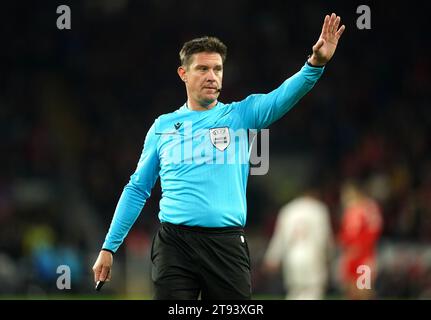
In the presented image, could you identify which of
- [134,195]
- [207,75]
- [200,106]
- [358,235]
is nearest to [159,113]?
[358,235]

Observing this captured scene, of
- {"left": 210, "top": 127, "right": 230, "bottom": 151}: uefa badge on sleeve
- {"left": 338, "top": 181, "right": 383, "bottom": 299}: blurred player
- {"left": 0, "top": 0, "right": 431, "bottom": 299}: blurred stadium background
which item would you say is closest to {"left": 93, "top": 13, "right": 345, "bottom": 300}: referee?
{"left": 210, "top": 127, "right": 230, "bottom": 151}: uefa badge on sleeve

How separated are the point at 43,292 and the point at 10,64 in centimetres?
717

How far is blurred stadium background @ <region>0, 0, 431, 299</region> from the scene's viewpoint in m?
16.3

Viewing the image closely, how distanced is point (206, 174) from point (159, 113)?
14.3 metres

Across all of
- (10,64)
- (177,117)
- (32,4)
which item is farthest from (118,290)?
(177,117)

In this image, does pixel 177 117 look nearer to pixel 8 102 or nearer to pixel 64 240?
pixel 64 240

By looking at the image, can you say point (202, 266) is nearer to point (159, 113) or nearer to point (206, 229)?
point (206, 229)

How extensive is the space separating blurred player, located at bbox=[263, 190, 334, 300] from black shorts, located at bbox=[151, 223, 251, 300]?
7.52 meters

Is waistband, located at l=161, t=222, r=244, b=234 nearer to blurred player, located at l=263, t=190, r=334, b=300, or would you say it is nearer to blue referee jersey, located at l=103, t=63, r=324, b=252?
blue referee jersey, located at l=103, t=63, r=324, b=252

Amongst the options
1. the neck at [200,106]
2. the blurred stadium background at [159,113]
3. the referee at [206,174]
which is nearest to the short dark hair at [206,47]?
the referee at [206,174]

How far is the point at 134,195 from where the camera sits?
247 inches

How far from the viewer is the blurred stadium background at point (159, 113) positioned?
16281mm

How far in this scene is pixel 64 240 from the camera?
57.0 ft

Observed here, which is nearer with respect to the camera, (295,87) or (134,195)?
(295,87)
